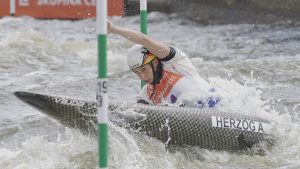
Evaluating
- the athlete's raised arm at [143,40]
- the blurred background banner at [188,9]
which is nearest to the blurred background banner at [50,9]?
the blurred background banner at [188,9]

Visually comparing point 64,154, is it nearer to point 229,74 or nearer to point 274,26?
point 229,74

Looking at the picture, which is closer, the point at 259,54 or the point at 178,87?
the point at 178,87

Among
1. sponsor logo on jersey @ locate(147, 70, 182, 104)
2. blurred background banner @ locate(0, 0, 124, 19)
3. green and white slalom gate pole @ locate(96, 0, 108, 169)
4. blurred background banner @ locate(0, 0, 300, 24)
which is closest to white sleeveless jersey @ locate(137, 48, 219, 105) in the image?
sponsor logo on jersey @ locate(147, 70, 182, 104)

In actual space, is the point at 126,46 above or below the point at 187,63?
below

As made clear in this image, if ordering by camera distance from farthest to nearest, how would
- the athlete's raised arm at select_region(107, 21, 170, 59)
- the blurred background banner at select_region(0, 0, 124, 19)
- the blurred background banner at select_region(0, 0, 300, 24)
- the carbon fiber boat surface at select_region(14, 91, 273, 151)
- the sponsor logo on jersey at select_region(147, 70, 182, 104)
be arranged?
the blurred background banner at select_region(0, 0, 124, 19) < the blurred background banner at select_region(0, 0, 300, 24) < the sponsor logo on jersey at select_region(147, 70, 182, 104) < the carbon fiber boat surface at select_region(14, 91, 273, 151) < the athlete's raised arm at select_region(107, 21, 170, 59)

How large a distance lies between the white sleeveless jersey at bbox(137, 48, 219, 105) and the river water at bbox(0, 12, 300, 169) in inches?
15.2

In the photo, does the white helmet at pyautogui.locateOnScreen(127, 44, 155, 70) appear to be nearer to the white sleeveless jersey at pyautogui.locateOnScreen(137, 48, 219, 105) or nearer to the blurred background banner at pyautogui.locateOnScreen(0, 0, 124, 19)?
the white sleeveless jersey at pyautogui.locateOnScreen(137, 48, 219, 105)

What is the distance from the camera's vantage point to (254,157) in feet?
22.6

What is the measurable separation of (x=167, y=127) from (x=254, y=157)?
3.22 feet

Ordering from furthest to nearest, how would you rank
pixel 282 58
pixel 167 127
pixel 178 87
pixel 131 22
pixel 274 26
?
pixel 131 22
pixel 274 26
pixel 282 58
pixel 178 87
pixel 167 127

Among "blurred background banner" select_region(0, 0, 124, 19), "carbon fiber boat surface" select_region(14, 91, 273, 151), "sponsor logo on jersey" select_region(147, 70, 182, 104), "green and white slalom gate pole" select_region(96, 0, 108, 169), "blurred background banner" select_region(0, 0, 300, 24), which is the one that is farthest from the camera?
"blurred background banner" select_region(0, 0, 124, 19)

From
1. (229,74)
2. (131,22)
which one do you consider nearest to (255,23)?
(131,22)

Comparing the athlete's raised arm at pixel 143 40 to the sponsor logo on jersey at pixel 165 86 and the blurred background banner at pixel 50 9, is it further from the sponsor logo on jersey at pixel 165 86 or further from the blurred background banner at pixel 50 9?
the blurred background banner at pixel 50 9

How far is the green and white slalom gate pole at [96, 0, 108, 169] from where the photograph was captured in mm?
4512
